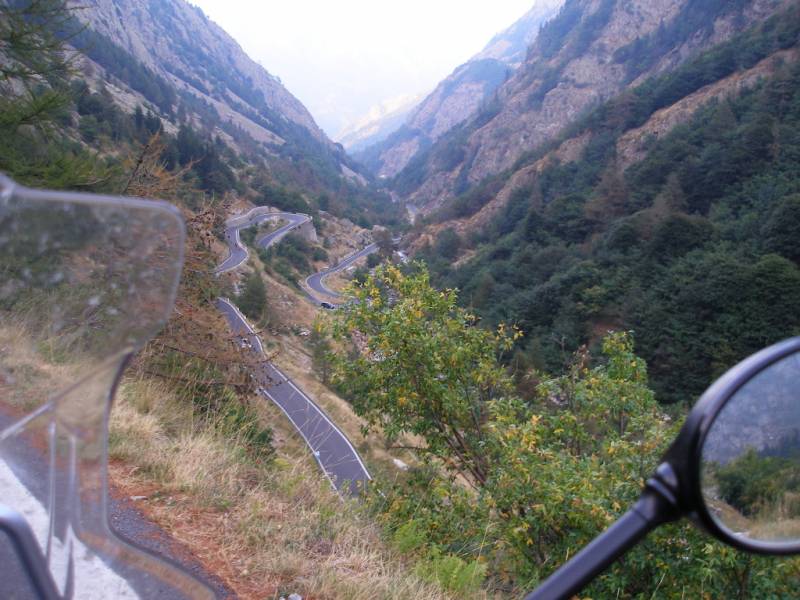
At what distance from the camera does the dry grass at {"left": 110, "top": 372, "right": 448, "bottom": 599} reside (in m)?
2.60

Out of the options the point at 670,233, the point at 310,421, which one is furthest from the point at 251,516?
the point at 670,233

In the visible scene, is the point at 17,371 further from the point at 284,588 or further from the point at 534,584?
the point at 534,584

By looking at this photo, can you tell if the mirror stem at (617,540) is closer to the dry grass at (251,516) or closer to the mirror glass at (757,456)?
the mirror glass at (757,456)

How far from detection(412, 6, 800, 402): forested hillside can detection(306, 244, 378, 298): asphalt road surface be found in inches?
368

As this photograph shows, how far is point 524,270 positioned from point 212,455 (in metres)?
39.4

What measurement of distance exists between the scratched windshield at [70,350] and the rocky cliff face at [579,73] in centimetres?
8642

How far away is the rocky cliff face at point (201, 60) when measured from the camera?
368ft

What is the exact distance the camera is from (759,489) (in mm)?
1461

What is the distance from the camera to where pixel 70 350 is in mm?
1137

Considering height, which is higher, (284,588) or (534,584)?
(284,588)

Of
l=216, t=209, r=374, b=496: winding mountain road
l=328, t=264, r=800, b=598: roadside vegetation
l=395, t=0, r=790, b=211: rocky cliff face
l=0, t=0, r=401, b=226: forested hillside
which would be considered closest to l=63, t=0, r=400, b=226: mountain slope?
l=0, t=0, r=401, b=226: forested hillside

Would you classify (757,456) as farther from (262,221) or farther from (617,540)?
(262,221)

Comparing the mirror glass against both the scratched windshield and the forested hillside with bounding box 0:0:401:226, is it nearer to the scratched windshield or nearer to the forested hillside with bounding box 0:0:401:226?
the scratched windshield

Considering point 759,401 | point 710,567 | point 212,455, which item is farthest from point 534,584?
point 759,401
